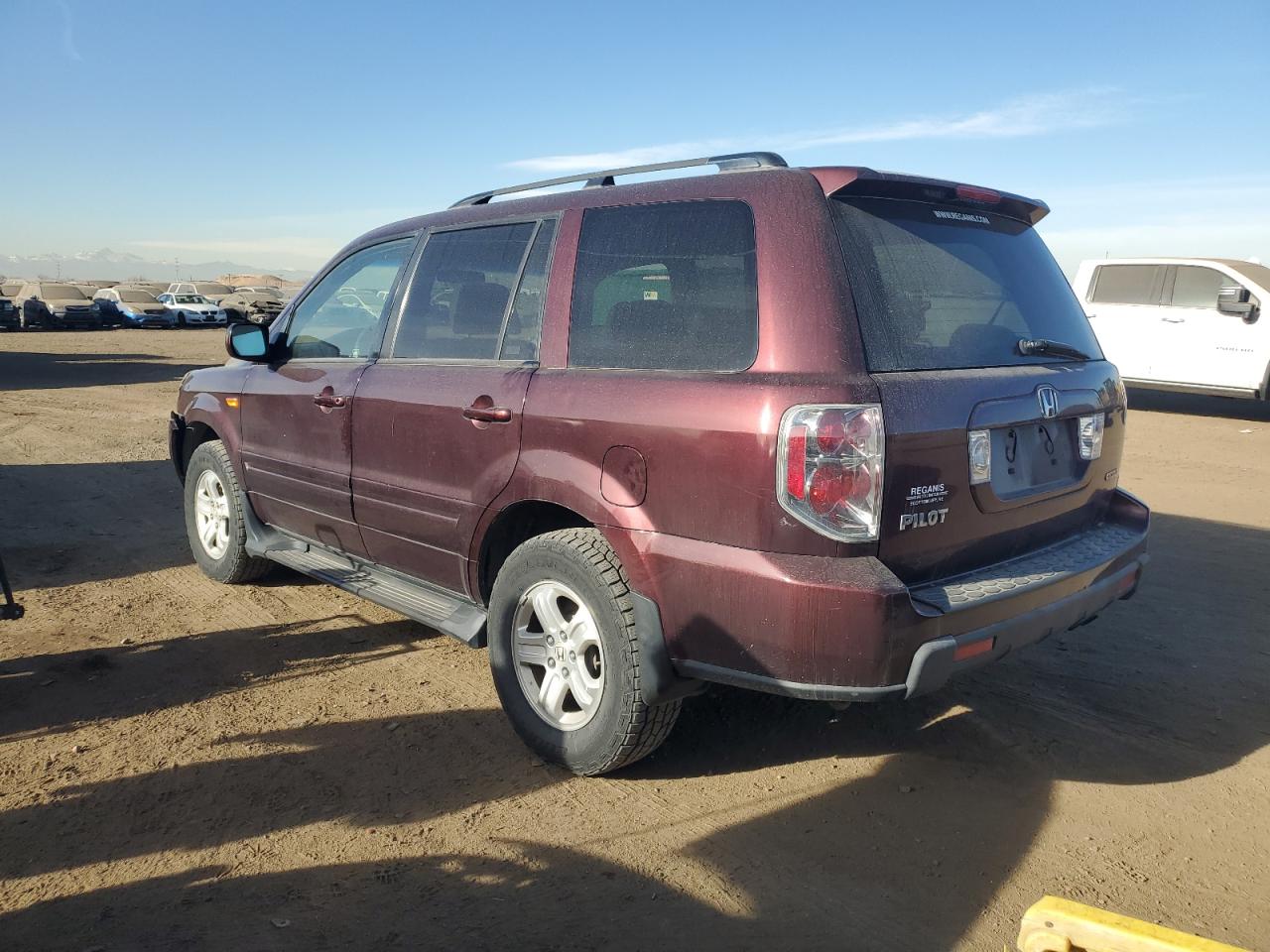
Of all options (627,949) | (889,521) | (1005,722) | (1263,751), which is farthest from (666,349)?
(1263,751)

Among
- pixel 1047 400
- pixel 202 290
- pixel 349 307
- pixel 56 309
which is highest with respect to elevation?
pixel 202 290

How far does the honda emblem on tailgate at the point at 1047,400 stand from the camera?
3244 mm

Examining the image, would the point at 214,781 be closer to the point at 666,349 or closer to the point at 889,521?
the point at 666,349

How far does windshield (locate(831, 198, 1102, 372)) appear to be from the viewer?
2.98 metres

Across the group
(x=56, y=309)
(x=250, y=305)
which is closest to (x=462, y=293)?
(x=56, y=309)

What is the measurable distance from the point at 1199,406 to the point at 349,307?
14.1 meters

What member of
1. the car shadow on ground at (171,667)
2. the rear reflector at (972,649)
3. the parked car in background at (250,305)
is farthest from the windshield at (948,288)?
the parked car in background at (250,305)

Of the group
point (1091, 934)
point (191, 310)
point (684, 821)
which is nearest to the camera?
point (1091, 934)

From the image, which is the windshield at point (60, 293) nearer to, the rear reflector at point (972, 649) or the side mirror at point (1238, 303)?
the side mirror at point (1238, 303)

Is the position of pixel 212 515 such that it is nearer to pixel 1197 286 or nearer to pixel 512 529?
pixel 512 529

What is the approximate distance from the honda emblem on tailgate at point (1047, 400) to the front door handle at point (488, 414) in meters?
1.81

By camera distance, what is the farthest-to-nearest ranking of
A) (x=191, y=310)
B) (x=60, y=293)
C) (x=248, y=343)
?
(x=191, y=310), (x=60, y=293), (x=248, y=343)

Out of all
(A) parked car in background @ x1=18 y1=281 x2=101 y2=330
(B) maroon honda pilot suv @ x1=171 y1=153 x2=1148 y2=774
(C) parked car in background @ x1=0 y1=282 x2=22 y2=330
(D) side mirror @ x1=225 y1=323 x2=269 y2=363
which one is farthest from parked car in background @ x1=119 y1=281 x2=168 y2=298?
(B) maroon honda pilot suv @ x1=171 y1=153 x2=1148 y2=774

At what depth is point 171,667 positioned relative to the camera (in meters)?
4.39
